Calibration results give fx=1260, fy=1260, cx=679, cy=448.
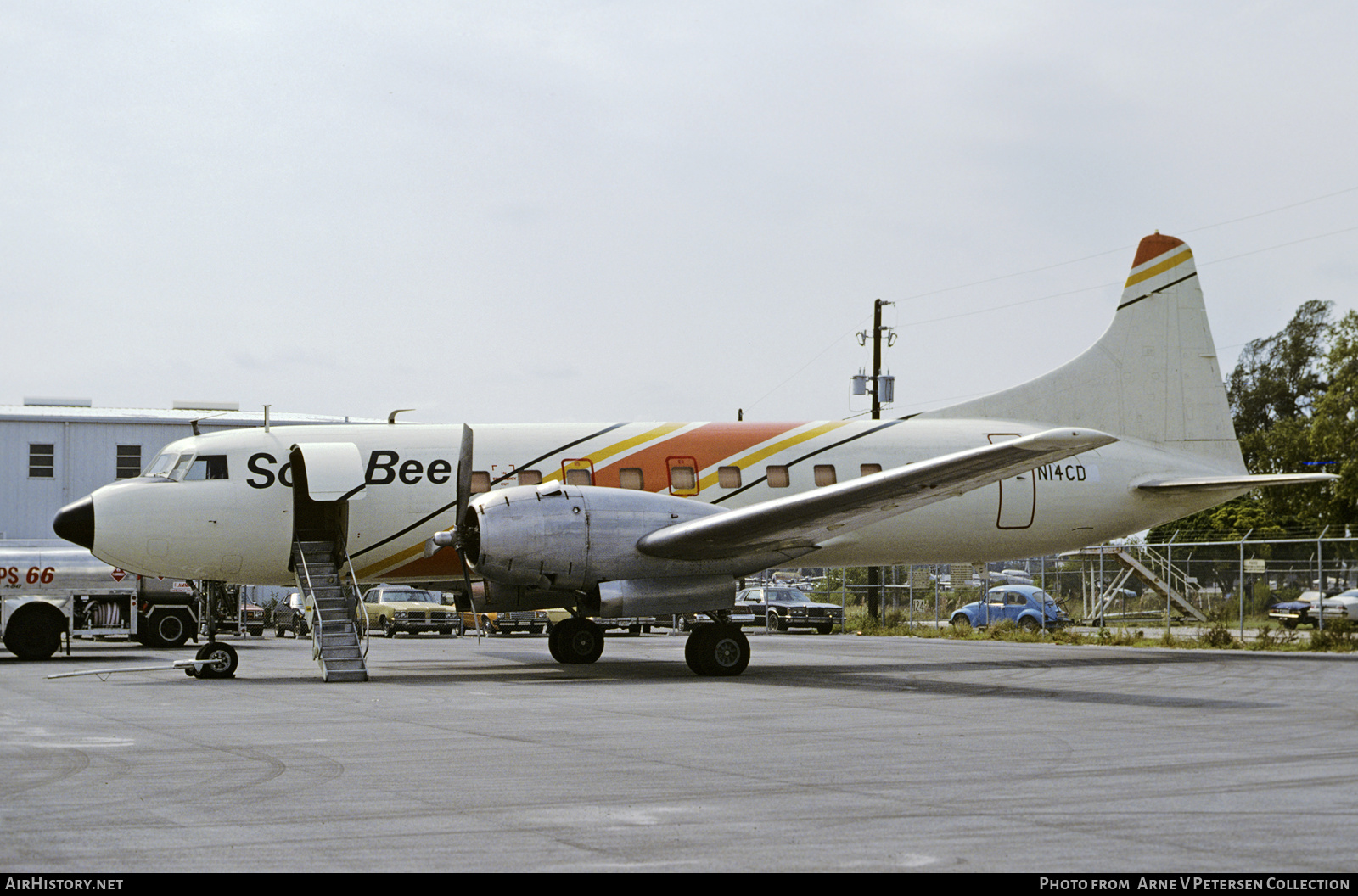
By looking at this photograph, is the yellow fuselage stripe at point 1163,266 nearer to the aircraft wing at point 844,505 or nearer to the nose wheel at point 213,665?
the aircraft wing at point 844,505

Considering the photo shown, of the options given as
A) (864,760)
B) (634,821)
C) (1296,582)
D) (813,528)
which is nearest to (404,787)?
(634,821)

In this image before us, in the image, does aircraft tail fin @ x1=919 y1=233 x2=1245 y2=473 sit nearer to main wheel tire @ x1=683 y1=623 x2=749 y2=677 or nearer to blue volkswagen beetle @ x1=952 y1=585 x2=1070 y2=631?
main wheel tire @ x1=683 y1=623 x2=749 y2=677

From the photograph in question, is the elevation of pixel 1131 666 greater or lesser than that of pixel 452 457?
lesser

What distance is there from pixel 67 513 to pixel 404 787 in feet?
39.3

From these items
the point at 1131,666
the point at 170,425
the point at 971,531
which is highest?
the point at 170,425

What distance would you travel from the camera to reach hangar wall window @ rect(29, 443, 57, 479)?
43406 mm

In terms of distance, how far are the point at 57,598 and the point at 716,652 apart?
14236 millimetres

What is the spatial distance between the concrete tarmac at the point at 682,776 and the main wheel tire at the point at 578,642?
4090mm

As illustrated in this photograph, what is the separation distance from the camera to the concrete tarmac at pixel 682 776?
19.0 ft

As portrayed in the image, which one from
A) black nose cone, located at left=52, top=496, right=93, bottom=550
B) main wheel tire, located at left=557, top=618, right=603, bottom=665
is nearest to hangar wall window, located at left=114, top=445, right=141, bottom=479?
black nose cone, located at left=52, top=496, right=93, bottom=550

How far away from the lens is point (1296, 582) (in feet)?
101

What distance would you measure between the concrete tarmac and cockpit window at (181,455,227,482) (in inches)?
122

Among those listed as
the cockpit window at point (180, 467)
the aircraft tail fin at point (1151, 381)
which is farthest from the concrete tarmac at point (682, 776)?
the aircraft tail fin at point (1151, 381)

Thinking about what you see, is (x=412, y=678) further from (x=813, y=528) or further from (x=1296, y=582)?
(x=1296, y=582)
